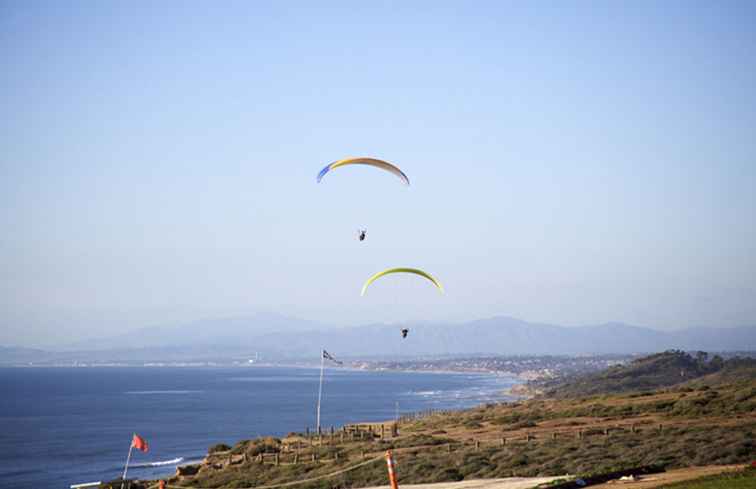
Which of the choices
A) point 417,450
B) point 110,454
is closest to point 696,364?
point 110,454

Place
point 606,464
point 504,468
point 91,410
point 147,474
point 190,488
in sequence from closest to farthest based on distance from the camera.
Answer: point 606,464
point 504,468
point 190,488
point 147,474
point 91,410

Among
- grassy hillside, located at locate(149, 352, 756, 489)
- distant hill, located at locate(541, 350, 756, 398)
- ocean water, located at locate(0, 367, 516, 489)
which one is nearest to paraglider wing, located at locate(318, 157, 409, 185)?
grassy hillside, located at locate(149, 352, 756, 489)

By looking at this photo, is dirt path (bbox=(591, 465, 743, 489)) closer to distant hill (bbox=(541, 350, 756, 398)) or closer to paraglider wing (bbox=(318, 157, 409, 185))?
paraglider wing (bbox=(318, 157, 409, 185))

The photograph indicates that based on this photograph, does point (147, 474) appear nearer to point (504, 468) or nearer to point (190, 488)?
point (190, 488)

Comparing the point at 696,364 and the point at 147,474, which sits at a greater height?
the point at 696,364

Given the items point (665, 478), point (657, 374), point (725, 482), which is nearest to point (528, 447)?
point (665, 478)

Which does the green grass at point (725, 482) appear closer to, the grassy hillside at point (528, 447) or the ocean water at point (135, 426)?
the grassy hillside at point (528, 447)

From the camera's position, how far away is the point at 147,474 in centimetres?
7012

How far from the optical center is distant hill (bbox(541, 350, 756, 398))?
120 metres

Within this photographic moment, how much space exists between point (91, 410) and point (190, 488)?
4769 inches

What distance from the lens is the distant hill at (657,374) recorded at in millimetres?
120500

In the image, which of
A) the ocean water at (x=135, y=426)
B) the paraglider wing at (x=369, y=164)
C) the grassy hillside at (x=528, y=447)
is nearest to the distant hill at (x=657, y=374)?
the ocean water at (x=135, y=426)

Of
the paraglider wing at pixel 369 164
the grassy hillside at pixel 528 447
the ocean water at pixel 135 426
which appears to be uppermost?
the paraglider wing at pixel 369 164

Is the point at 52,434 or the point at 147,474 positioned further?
the point at 52,434
